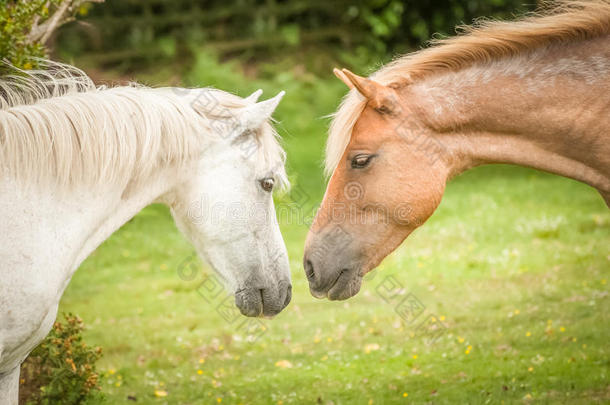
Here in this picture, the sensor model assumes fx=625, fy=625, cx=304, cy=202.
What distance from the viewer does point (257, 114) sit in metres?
3.60

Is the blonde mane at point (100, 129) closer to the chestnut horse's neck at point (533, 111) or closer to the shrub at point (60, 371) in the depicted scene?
the chestnut horse's neck at point (533, 111)

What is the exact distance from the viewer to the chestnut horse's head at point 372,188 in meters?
3.72

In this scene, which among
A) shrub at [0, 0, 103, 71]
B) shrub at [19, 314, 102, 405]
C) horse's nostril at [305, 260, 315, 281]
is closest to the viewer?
horse's nostril at [305, 260, 315, 281]

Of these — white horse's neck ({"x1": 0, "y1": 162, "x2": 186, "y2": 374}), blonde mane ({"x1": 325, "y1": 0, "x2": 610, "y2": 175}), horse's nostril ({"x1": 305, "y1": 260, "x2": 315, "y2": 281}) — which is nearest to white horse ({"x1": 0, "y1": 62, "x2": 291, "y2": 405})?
white horse's neck ({"x1": 0, "y1": 162, "x2": 186, "y2": 374})

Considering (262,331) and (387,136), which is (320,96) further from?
(387,136)

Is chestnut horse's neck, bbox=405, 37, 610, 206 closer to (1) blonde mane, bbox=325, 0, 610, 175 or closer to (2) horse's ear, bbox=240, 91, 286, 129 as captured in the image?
(1) blonde mane, bbox=325, 0, 610, 175

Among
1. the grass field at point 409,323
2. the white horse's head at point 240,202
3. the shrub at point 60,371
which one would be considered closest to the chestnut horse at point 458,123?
the white horse's head at point 240,202

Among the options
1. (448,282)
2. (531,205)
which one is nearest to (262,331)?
(448,282)

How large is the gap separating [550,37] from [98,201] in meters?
2.75

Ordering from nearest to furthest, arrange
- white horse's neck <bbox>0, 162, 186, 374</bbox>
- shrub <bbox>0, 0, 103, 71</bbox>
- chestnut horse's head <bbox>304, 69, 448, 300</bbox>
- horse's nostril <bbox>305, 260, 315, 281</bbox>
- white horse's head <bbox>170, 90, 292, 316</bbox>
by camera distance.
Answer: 1. white horse's neck <bbox>0, 162, 186, 374</bbox>
2. white horse's head <bbox>170, 90, 292, 316</bbox>
3. chestnut horse's head <bbox>304, 69, 448, 300</bbox>
4. horse's nostril <bbox>305, 260, 315, 281</bbox>
5. shrub <bbox>0, 0, 103, 71</bbox>

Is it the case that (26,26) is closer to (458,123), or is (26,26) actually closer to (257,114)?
(257,114)

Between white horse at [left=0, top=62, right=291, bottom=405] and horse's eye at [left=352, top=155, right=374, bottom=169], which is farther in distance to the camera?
horse's eye at [left=352, top=155, right=374, bottom=169]

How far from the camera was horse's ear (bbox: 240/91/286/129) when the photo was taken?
11.8 feet

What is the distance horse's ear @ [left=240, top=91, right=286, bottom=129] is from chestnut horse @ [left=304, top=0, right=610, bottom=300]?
43cm
